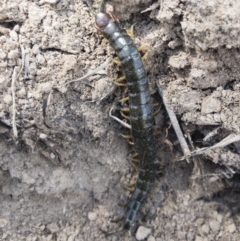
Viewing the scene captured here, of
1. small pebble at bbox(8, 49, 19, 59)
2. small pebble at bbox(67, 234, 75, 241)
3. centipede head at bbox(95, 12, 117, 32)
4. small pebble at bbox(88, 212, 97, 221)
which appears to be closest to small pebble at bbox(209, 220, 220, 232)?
small pebble at bbox(88, 212, 97, 221)

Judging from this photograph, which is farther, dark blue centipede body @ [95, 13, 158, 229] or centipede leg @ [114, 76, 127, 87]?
centipede leg @ [114, 76, 127, 87]

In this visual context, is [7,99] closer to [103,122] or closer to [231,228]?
[103,122]

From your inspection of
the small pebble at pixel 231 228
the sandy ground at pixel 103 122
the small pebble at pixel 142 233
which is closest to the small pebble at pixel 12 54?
the sandy ground at pixel 103 122

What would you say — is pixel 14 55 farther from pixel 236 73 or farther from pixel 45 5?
pixel 236 73

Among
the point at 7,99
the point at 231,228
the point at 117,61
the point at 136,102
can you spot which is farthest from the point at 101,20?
the point at 231,228

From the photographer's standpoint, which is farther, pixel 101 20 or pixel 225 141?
pixel 225 141

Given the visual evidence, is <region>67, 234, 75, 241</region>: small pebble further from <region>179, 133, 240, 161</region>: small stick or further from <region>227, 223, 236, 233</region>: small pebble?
<region>227, 223, 236, 233</region>: small pebble
